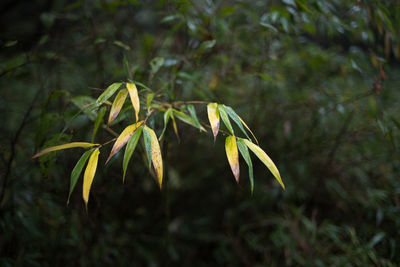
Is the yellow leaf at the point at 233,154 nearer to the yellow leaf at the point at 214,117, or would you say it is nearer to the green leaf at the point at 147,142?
the yellow leaf at the point at 214,117

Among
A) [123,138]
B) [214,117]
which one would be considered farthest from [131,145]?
[214,117]

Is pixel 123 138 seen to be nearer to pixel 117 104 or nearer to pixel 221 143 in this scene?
pixel 117 104

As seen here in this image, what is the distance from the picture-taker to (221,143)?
1371 millimetres

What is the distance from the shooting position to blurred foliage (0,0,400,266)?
95 centimetres

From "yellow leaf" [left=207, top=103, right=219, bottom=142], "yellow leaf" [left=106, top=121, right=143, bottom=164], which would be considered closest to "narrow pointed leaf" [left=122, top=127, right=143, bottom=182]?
"yellow leaf" [left=106, top=121, right=143, bottom=164]

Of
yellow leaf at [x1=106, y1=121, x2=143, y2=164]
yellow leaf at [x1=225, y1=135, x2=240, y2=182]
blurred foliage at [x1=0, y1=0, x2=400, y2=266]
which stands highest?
yellow leaf at [x1=106, y1=121, x2=143, y2=164]

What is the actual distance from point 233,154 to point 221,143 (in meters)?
0.86

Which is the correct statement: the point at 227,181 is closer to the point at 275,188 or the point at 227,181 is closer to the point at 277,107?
the point at 275,188

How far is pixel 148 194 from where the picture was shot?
1.43 meters

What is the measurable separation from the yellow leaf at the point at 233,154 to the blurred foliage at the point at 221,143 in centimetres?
30

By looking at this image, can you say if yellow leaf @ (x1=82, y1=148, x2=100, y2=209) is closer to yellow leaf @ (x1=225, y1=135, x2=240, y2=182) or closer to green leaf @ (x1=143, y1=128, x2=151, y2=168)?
green leaf @ (x1=143, y1=128, x2=151, y2=168)

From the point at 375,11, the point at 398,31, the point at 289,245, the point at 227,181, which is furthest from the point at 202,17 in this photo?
the point at 289,245

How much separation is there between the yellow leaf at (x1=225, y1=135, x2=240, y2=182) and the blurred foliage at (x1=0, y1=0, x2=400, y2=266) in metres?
0.30

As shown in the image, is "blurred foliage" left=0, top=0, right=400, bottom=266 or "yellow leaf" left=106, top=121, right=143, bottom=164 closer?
"yellow leaf" left=106, top=121, right=143, bottom=164
